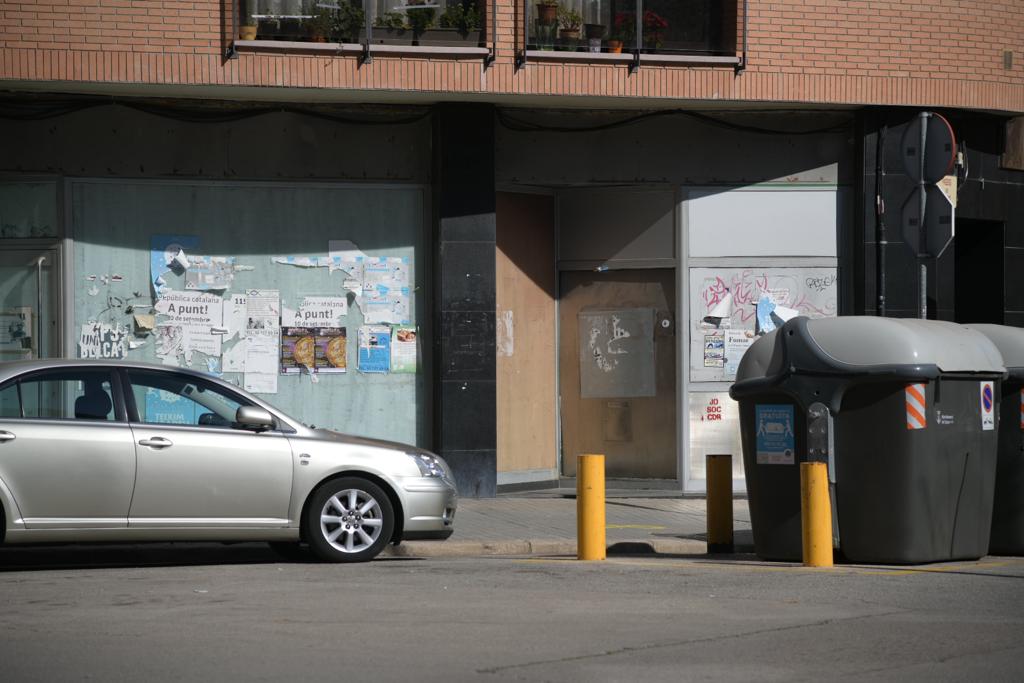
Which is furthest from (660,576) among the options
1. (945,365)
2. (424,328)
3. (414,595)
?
(424,328)

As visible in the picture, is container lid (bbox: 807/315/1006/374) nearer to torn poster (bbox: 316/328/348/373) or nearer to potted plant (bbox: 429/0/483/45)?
potted plant (bbox: 429/0/483/45)

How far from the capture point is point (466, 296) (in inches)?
624

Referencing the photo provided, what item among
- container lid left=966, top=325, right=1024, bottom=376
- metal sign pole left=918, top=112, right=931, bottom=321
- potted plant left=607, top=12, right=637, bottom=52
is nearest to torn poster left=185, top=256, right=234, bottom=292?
potted plant left=607, top=12, right=637, bottom=52

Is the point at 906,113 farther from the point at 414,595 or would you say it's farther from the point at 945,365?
the point at 414,595

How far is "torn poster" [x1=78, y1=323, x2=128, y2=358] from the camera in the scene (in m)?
15.3

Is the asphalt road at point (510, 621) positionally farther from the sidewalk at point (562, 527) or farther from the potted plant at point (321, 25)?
the potted plant at point (321, 25)

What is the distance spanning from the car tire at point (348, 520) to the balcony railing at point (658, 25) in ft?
21.9

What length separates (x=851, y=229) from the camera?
16766mm

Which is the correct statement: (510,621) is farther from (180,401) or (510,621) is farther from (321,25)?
(321,25)

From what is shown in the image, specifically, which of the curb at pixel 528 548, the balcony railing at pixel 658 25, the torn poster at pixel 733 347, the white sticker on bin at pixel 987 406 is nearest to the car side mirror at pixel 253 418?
the curb at pixel 528 548

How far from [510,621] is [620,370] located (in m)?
9.13

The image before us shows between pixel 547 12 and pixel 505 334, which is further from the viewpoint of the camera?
pixel 505 334

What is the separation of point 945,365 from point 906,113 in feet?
22.2

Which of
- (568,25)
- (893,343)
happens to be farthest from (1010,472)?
(568,25)
